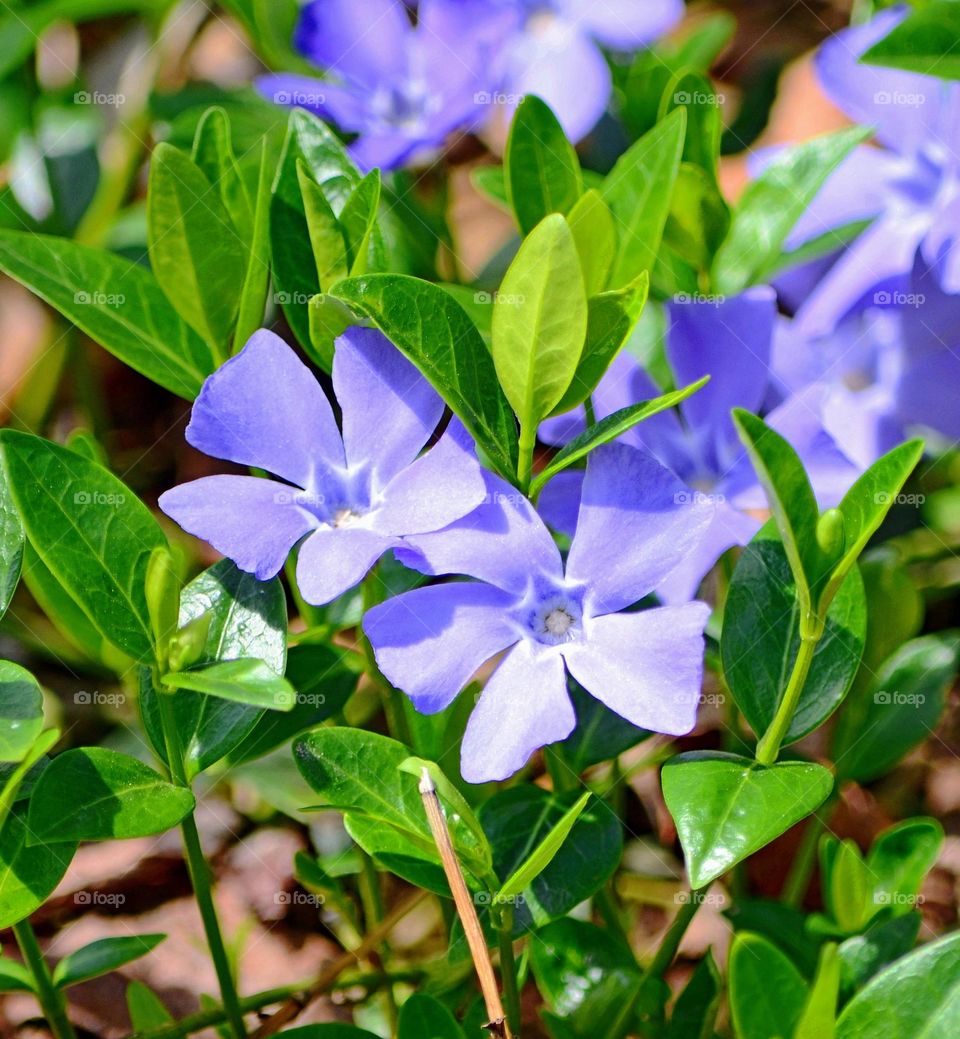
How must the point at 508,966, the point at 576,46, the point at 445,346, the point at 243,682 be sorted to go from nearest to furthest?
1. the point at 243,682
2. the point at 445,346
3. the point at 508,966
4. the point at 576,46

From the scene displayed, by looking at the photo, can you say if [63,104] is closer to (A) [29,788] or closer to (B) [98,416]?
(B) [98,416]

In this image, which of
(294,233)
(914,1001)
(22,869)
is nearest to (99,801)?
(22,869)

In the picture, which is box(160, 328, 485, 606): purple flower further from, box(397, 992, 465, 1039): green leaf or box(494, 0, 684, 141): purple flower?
box(494, 0, 684, 141): purple flower

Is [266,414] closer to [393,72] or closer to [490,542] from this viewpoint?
[490,542]

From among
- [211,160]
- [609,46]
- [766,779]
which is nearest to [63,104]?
[609,46]

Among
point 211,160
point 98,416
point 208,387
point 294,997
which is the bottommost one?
point 294,997

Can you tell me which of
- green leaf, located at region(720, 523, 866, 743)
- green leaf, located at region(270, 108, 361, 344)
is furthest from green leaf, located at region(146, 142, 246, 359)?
green leaf, located at region(720, 523, 866, 743)
